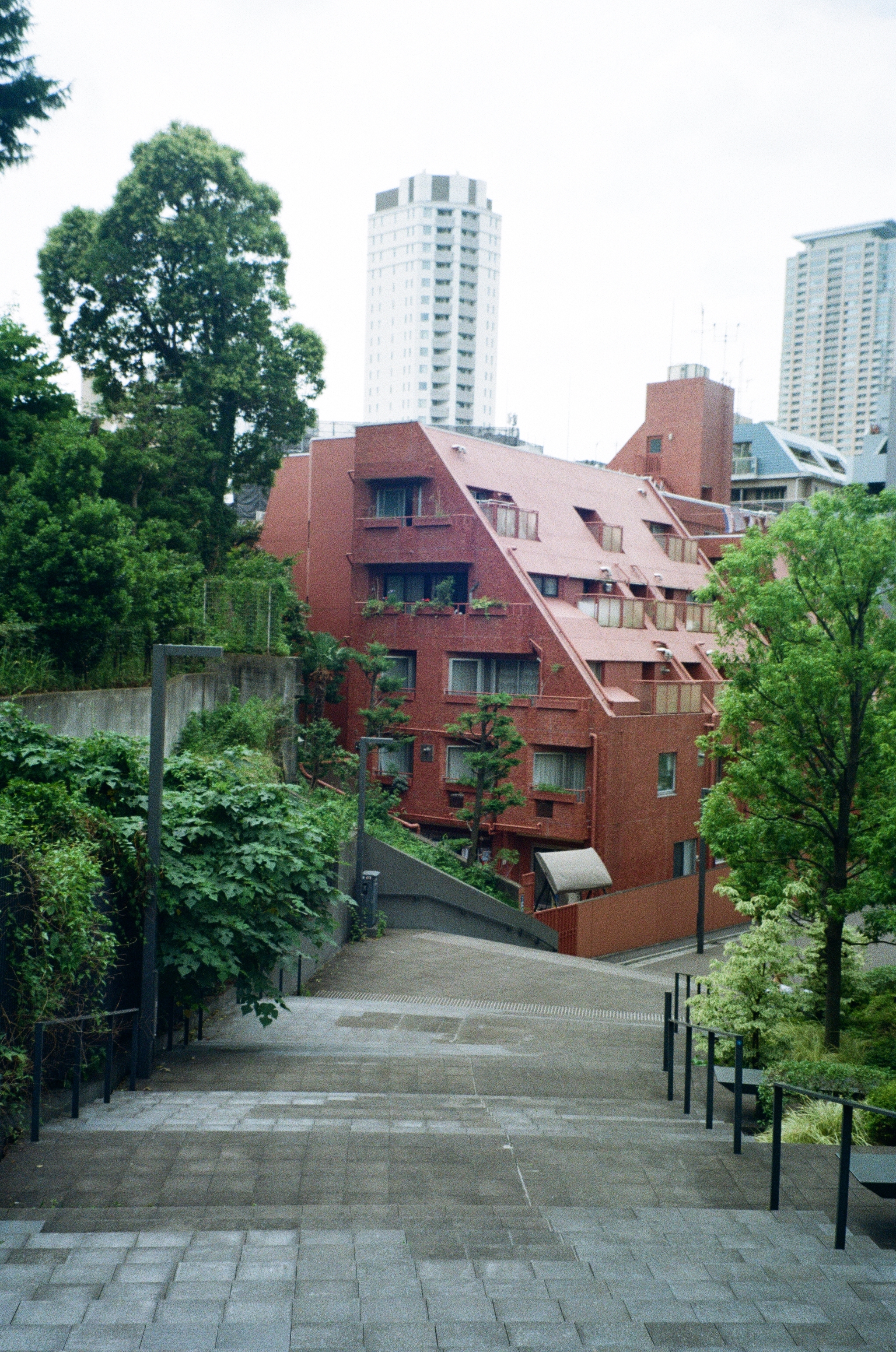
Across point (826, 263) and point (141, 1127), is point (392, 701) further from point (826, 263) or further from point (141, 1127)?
point (826, 263)

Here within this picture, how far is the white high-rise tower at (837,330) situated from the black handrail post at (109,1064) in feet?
600

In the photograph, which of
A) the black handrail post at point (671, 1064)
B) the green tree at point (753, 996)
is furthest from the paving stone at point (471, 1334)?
the green tree at point (753, 996)

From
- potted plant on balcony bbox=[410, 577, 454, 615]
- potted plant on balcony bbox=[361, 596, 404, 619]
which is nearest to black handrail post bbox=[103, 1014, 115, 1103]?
potted plant on balcony bbox=[410, 577, 454, 615]

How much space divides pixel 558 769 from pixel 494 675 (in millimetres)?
3519

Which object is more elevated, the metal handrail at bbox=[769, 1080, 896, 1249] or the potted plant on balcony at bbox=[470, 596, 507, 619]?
the potted plant on balcony at bbox=[470, 596, 507, 619]

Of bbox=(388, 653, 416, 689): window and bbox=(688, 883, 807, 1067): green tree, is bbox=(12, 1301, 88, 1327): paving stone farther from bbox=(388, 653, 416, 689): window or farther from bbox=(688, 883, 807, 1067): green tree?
bbox=(388, 653, 416, 689): window

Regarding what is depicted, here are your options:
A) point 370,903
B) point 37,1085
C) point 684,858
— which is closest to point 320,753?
point 370,903

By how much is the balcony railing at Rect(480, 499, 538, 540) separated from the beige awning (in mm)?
9975

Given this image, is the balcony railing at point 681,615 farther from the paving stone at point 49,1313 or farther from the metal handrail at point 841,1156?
the paving stone at point 49,1313

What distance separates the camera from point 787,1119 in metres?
10.1

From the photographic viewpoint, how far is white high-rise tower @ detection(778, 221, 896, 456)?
18050 cm

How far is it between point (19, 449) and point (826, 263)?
201 metres

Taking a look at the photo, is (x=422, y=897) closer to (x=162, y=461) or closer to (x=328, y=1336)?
(x=162, y=461)

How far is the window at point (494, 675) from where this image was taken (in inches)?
1228
